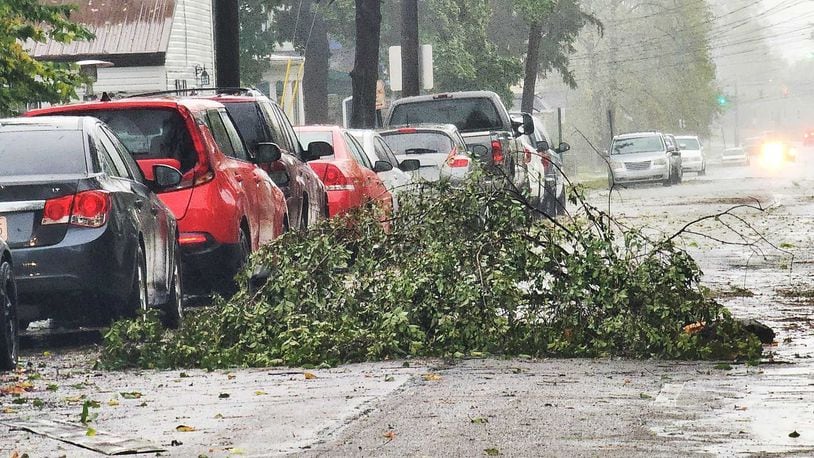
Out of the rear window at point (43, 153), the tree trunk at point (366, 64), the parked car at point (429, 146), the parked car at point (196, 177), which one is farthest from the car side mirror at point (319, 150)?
the tree trunk at point (366, 64)

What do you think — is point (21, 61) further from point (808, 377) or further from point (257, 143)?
point (808, 377)

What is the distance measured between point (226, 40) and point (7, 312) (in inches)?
626

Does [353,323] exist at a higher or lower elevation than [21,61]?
lower

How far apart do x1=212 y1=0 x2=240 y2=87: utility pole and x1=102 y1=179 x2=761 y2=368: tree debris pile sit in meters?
14.3

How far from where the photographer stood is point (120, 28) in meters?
43.2

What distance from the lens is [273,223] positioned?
54.4 feet

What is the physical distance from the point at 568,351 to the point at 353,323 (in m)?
1.45

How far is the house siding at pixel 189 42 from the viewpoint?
145 ft

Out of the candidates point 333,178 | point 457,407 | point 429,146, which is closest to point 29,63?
point 333,178

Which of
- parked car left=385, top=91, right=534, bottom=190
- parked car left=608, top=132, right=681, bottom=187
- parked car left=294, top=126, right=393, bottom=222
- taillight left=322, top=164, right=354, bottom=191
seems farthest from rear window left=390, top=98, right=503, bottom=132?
parked car left=608, top=132, right=681, bottom=187

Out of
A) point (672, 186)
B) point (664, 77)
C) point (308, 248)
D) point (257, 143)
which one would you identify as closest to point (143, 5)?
point (672, 186)

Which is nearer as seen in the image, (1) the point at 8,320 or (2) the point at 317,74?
(1) the point at 8,320

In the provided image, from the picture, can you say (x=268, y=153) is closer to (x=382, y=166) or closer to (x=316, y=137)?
(x=316, y=137)

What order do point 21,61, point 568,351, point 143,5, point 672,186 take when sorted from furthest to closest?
point 672,186
point 143,5
point 21,61
point 568,351
